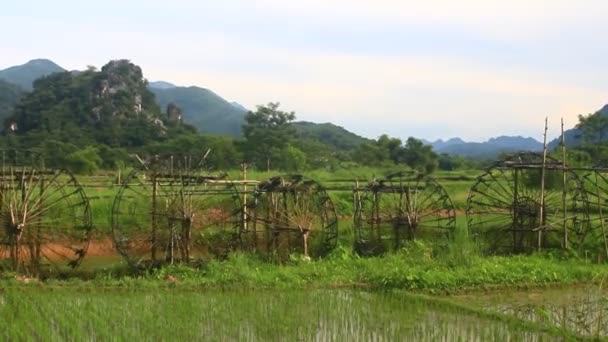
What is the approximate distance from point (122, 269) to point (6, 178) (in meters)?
3.08

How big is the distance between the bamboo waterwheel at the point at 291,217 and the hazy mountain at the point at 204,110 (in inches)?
2994

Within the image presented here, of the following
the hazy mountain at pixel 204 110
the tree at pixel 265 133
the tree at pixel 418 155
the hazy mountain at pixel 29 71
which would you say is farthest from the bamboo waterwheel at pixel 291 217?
the hazy mountain at pixel 29 71

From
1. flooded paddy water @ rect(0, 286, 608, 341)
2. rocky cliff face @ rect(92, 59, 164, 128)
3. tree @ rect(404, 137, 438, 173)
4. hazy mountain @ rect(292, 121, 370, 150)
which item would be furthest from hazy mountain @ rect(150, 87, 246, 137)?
flooded paddy water @ rect(0, 286, 608, 341)

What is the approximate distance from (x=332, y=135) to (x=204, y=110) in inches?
1589

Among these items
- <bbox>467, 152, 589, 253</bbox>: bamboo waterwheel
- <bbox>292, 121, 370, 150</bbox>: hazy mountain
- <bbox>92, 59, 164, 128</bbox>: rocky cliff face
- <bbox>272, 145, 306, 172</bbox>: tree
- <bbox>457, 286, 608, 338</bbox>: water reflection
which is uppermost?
<bbox>92, 59, 164, 128</bbox>: rocky cliff face

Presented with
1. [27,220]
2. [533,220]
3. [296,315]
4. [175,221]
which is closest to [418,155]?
[533,220]

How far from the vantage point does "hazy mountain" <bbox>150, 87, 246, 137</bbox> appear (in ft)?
315

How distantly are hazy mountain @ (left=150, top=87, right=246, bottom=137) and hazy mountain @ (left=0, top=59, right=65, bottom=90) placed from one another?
84.4 ft

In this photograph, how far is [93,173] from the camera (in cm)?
3038

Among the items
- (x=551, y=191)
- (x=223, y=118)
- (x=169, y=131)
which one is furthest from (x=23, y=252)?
(x=223, y=118)

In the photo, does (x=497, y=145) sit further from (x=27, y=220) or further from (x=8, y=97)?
(x=27, y=220)

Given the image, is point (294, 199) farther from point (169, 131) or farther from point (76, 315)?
point (169, 131)

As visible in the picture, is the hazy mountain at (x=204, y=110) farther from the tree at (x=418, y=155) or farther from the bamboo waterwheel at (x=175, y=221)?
the bamboo waterwheel at (x=175, y=221)

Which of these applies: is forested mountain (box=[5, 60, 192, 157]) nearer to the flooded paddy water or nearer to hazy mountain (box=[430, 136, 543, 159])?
the flooded paddy water
